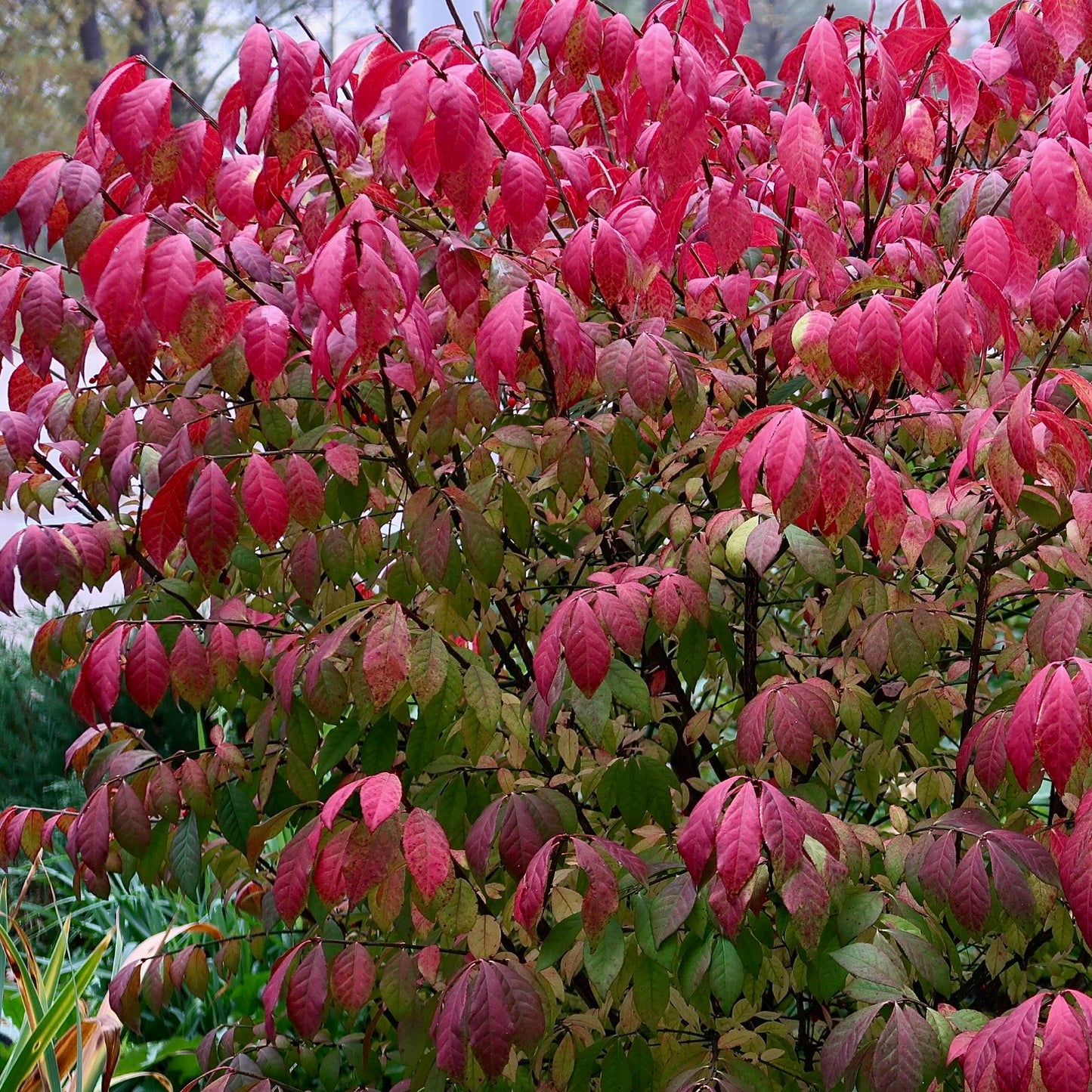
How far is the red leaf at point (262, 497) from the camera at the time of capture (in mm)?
1317

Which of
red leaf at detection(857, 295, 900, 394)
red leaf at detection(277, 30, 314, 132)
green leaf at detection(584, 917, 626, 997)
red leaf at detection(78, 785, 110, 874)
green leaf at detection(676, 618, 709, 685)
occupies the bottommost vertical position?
red leaf at detection(78, 785, 110, 874)

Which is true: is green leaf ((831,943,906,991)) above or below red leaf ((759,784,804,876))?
below

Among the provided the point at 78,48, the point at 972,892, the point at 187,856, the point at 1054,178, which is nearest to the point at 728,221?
the point at 1054,178

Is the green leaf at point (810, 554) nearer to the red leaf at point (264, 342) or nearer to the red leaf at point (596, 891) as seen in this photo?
the red leaf at point (596, 891)

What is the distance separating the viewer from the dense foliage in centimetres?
118

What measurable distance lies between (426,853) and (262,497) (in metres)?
0.44

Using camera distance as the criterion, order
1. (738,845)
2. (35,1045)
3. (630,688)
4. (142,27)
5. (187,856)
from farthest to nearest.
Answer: (142,27)
(35,1045)
(187,856)
(630,688)
(738,845)

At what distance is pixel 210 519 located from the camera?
1290mm

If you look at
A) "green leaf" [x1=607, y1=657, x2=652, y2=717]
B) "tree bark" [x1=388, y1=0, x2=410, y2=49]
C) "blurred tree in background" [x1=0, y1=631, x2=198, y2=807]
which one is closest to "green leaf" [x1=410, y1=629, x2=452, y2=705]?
"green leaf" [x1=607, y1=657, x2=652, y2=717]

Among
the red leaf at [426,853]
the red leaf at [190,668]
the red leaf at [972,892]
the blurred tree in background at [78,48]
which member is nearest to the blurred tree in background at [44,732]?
the red leaf at [190,668]

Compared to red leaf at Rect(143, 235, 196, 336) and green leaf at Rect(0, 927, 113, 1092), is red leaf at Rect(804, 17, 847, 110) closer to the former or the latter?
red leaf at Rect(143, 235, 196, 336)

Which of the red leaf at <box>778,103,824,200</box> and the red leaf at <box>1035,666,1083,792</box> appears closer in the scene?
the red leaf at <box>1035,666,1083,792</box>

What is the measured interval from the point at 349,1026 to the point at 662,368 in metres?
1.08

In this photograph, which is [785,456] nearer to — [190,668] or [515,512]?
[515,512]
